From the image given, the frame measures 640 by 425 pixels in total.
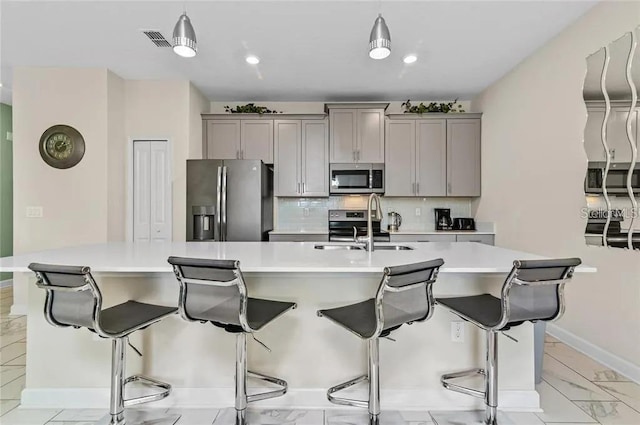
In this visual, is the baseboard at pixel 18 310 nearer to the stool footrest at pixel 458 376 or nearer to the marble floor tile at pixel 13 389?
the marble floor tile at pixel 13 389

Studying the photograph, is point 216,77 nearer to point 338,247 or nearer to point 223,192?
point 223,192

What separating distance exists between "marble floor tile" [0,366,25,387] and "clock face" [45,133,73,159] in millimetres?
2208

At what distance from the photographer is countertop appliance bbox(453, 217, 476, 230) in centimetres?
459

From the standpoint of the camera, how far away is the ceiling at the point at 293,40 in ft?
8.57

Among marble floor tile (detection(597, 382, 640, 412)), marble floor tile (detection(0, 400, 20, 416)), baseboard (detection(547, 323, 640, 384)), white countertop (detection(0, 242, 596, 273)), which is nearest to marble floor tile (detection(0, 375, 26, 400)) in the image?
marble floor tile (detection(0, 400, 20, 416))

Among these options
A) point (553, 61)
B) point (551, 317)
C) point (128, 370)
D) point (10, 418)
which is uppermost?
point (553, 61)

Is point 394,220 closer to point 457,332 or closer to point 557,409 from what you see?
point 457,332

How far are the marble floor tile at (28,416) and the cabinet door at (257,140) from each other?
3194 millimetres

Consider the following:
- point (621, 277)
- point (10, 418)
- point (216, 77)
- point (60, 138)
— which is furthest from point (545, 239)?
point (60, 138)

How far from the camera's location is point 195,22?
2.79 m

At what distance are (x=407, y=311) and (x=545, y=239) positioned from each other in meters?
2.38

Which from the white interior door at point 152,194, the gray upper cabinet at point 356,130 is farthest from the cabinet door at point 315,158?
the white interior door at point 152,194

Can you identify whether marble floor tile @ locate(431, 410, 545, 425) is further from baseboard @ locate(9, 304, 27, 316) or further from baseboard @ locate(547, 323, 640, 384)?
baseboard @ locate(9, 304, 27, 316)

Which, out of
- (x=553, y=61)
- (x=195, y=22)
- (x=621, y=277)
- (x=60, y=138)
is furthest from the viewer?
(x=60, y=138)
